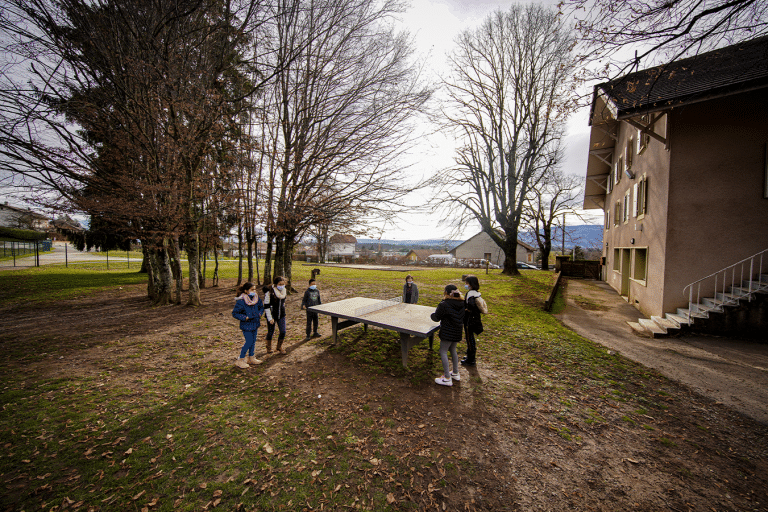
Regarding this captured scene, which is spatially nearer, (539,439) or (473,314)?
(539,439)

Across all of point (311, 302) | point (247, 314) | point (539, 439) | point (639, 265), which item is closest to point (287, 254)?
point (311, 302)

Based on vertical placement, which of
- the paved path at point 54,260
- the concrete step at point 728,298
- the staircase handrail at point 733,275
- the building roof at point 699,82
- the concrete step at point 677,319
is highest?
the building roof at point 699,82

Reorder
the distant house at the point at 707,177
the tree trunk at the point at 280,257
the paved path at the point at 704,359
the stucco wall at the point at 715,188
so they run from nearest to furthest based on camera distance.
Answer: the paved path at the point at 704,359 → the distant house at the point at 707,177 → the stucco wall at the point at 715,188 → the tree trunk at the point at 280,257

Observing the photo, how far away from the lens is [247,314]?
576 cm

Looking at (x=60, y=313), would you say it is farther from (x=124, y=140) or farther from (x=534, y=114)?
(x=534, y=114)

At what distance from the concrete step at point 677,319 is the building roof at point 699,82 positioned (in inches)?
238

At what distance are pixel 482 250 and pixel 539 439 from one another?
204ft

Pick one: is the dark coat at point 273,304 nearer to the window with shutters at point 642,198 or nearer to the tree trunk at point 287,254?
the tree trunk at point 287,254

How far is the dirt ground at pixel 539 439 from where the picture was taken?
3.00 m

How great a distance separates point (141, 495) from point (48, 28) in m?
13.0

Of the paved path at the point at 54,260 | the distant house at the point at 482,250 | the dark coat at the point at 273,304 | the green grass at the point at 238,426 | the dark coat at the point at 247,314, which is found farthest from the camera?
the distant house at the point at 482,250

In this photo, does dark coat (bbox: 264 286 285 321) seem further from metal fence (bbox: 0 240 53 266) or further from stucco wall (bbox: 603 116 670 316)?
metal fence (bbox: 0 240 53 266)

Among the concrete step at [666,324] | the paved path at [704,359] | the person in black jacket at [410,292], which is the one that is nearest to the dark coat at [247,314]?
the person in black jacket at [410,292]

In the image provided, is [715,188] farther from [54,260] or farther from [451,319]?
[54,260]
